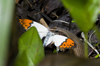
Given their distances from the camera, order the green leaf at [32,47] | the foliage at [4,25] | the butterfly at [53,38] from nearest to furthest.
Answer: the foliage at [4,25]
the green leaf at [32,47]
the butterfly at [53,38]

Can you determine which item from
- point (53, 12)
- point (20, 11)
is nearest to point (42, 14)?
point (53, 12)

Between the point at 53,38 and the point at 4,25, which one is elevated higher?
Answer: the point at 4,25

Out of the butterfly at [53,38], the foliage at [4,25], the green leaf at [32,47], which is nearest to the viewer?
the foliage at [4,25]

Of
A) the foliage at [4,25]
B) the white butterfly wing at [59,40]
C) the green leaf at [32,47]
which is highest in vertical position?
the foliage at [4,25]

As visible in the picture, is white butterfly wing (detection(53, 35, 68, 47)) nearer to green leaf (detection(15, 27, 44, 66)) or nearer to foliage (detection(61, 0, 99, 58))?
green leaf (detection(15, 27, 44, 66))

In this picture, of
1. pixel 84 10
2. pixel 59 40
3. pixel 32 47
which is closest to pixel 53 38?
pixel 59 40

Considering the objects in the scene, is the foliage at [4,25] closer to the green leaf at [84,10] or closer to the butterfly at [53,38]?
the green leaf at [84,10]

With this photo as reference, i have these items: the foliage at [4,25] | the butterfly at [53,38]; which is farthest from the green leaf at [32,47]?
the butterfly at [53,38]

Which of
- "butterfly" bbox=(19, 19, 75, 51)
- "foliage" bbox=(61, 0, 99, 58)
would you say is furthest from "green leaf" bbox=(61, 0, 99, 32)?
"butterfly" bbox=(19, 19, 75, 51)

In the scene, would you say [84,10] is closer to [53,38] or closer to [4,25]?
[4,25]
